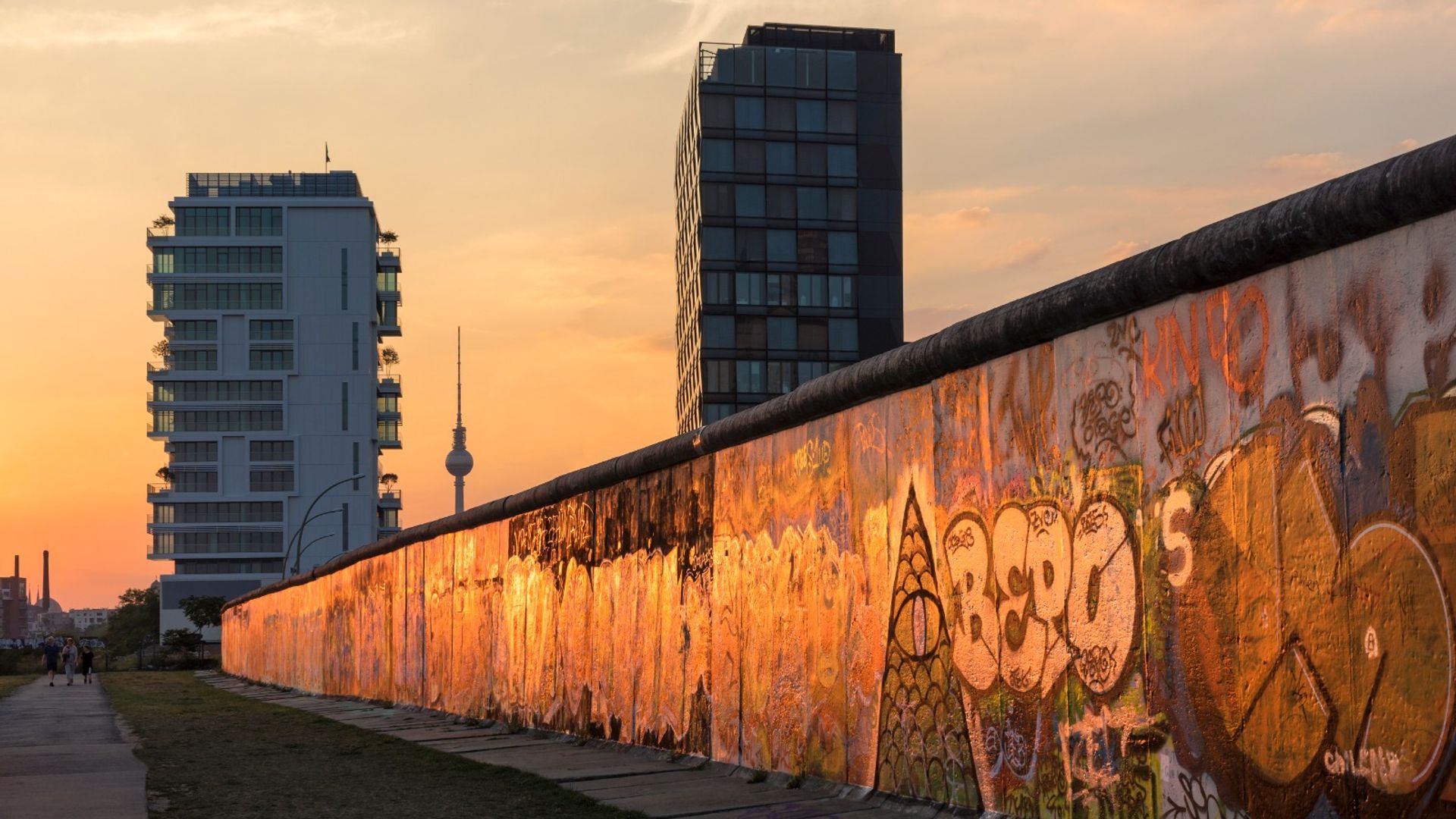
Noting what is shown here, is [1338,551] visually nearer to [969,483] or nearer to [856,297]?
Answer: [969,483]

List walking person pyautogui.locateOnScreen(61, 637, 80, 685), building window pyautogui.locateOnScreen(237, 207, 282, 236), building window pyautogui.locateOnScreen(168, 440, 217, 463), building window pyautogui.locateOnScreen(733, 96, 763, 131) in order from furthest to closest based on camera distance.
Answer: building window pyautogui.locateOnScreen(237, 207, 282, 236) → building window pyautogui.locateOnScreen(168, 440, 217, 463) → building window pyautogui.locateOnScreen(733, 96, 763, 131) → walking person pyautogui.locateOnScreen(61, 637, 80, 685)

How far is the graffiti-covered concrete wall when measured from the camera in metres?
5.40

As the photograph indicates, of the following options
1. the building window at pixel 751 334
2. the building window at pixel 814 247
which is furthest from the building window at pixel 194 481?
the building window at pixel 814 247

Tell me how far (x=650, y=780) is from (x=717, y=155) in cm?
8152

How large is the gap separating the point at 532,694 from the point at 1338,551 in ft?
41.9

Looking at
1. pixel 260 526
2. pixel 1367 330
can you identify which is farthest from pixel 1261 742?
pixel 260 526

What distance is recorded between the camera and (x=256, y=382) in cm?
13488

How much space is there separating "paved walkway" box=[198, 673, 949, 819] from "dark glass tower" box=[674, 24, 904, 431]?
72740mm

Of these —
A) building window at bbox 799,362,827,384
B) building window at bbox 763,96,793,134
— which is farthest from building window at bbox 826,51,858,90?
building window at bbox 799,362,827,384

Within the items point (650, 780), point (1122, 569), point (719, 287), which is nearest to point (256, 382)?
point (719, 287)

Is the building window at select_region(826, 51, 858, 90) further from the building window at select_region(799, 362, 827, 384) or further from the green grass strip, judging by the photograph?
the green grass strip

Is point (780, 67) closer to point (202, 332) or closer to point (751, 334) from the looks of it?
point (751, 334)

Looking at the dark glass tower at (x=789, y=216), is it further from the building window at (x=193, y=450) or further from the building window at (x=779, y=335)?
the building window at (x=193, y=450)

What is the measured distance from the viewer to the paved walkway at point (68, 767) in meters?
11.0
